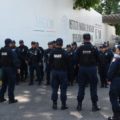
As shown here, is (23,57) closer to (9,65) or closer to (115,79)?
(9,65)

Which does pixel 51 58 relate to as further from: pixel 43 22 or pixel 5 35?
pixel 43 22

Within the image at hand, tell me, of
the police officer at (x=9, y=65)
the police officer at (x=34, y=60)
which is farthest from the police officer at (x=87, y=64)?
the police officer at (x=34, y=60)

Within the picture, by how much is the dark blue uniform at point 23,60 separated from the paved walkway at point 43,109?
3.18m

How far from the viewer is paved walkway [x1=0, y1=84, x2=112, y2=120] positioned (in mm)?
10211

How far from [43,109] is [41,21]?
11009 millimetres

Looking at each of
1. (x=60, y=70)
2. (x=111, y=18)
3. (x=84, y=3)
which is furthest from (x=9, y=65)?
(x=111, y=18)

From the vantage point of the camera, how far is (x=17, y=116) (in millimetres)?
10359

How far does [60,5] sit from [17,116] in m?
15.8

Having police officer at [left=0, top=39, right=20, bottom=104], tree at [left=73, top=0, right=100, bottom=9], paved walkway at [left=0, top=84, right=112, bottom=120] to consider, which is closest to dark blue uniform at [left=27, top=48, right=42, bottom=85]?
paved walkway at [left=0, top=84, right=112, bottom=120]

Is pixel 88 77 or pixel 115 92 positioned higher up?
pixel 88 77

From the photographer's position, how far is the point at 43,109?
11.3 meters

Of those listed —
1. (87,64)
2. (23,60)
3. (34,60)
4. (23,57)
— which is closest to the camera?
(87,64)

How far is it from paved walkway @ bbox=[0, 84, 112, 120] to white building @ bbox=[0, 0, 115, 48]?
15.2ft

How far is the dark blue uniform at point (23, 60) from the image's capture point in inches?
695
